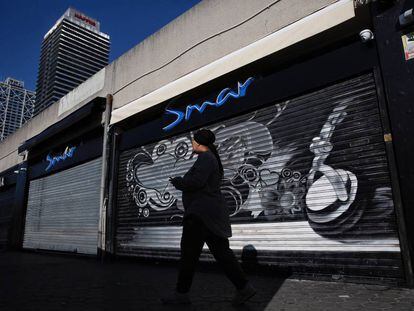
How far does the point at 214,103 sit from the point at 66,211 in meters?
5.92

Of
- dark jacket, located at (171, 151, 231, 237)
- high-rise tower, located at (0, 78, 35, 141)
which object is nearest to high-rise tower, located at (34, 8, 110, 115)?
high-rise tower, located at (0, 78, 35, 141)

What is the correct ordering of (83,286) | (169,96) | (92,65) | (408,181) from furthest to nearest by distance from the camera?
(92,65)
(169,96)
(83,286)
(408,181)

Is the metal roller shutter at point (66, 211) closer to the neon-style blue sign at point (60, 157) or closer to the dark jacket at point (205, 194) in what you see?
the neon-style blue sign at point (60, 157)

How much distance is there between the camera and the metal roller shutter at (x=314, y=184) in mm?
3820

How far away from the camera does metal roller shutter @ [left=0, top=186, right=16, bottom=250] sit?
42.7ft

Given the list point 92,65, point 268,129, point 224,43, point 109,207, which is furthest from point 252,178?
point 92,65

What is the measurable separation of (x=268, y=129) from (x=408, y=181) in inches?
82.5

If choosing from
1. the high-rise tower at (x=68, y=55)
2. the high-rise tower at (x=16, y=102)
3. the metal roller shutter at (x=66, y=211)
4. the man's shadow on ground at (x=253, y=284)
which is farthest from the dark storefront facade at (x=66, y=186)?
the high-rise tower at (x=68, y=55)

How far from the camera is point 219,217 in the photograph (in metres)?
2.89

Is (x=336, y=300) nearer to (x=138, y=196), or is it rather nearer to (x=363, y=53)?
(x=363, y=53)

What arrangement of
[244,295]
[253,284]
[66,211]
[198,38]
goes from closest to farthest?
[244,295], [253,284], [198,38], [66,211]

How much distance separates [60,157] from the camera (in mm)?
10266

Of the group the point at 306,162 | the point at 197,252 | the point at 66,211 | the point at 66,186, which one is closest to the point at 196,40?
the point at 306,162

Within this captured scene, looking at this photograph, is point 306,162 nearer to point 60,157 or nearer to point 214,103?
point 214,103
